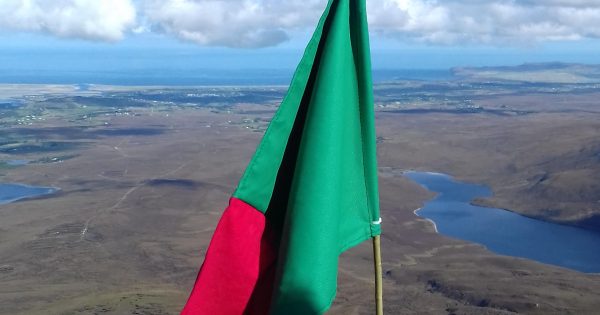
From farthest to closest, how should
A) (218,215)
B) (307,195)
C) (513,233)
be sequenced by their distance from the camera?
(218,215), (513,233), (307,195)

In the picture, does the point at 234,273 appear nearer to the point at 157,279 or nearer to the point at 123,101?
the point at 157,279

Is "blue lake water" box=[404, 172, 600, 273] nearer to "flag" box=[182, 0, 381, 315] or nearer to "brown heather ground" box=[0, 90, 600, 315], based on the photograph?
"brown heather ground" box=[0, 90, 600, 315]

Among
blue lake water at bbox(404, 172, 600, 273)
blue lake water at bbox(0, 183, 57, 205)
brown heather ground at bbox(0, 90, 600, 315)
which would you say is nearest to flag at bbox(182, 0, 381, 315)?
brown heather ground at bbox(0, 90, 600, 315)

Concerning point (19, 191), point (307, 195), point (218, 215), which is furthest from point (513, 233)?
point (307, 195)

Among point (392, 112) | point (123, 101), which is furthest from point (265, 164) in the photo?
point (123, 101)

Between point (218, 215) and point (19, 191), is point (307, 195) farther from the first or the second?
point (19, 191)

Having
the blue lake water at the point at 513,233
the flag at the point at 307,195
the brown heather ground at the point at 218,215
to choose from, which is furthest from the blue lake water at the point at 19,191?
the flag at the point at 307,195
